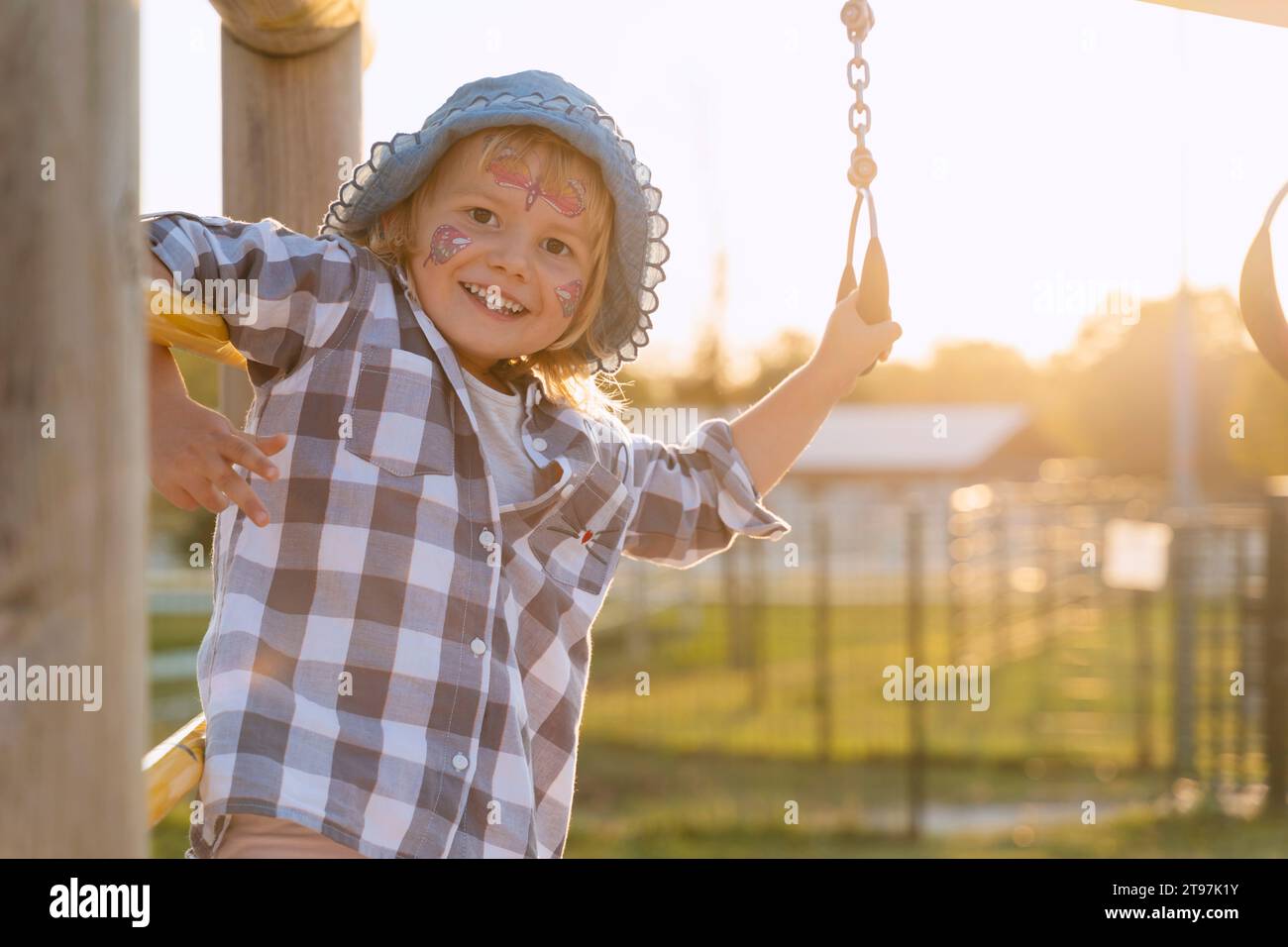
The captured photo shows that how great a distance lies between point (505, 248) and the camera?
1.32 metres

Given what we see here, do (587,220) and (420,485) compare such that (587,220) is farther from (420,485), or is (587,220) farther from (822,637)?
(822,637)

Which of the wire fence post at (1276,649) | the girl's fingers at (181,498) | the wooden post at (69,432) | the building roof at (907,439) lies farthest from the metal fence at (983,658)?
the building roof at (907,439)

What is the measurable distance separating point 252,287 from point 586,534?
0.41 meters

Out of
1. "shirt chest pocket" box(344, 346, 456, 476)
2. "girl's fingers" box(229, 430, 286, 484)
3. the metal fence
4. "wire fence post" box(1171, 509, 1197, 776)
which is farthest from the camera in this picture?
"wire fence post" box(1171, 509, 1197, 776)

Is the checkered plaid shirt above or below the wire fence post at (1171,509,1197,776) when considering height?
above

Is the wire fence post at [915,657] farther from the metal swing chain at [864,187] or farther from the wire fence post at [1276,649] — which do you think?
Answer: the metal swing chain at [864,187]

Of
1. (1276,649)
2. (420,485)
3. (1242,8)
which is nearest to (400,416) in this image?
(420,485)

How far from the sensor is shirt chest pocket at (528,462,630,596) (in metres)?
1.36

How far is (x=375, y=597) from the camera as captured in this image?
47.2 inches

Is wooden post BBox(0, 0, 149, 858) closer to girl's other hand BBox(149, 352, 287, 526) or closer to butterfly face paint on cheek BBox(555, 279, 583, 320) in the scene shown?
girl's other hand BBox(149, 352, 287, 526)

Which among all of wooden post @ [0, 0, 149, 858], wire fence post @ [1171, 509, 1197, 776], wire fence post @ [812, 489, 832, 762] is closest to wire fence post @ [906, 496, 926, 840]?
wire fence post @ [812, 489, 832, 762]

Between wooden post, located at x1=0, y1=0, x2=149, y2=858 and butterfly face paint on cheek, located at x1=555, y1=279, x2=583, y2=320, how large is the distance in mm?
698

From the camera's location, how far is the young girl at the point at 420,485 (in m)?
1.14

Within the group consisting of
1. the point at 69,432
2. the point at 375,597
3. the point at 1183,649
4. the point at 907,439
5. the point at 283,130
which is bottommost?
the point at 1183,649
